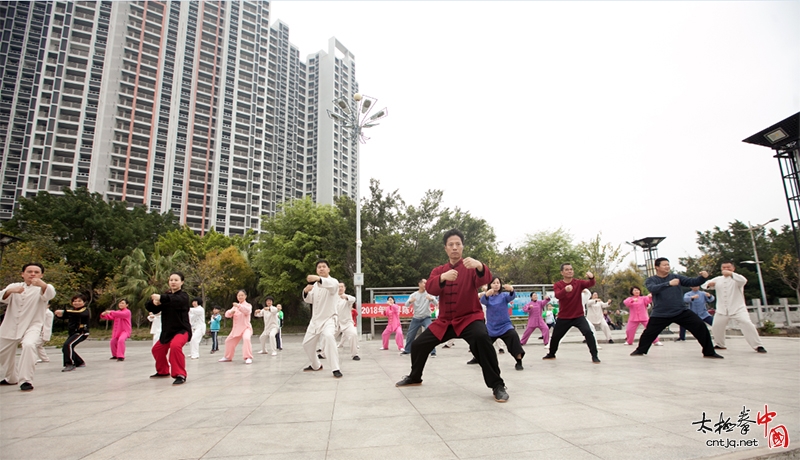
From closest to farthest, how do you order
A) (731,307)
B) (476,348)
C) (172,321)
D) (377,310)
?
(476,348) → (172,321) → (731,307) → (377,310)

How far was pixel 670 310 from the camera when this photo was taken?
765 centimetres

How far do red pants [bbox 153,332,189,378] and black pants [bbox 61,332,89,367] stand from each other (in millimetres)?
3358

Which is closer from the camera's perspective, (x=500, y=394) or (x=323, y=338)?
(x=500, y=394)

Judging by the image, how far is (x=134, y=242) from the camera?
1316 inches

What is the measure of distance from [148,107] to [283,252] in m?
46.6

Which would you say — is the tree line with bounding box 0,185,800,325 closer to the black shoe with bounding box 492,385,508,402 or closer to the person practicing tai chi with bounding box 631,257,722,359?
the person practicing tai chi with bounding box 631,257,722,359

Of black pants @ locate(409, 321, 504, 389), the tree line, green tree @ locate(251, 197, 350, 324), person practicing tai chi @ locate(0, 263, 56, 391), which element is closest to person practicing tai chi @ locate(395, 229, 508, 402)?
black pants @ locate(409, 321, 504, 389)

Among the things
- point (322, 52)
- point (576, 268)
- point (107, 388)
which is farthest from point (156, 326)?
point (322, 52)

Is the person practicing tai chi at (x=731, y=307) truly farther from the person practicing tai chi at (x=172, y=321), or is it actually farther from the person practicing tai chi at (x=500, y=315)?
the person practicing tai chi at (x=172, y=321)

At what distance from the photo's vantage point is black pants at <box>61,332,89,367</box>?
27.5 feet

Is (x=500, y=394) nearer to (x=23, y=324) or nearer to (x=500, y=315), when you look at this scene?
(x=500, y=315)

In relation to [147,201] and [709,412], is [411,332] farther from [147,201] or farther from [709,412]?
[147,201]

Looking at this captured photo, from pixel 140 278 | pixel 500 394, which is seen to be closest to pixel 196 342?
pixel 500 394

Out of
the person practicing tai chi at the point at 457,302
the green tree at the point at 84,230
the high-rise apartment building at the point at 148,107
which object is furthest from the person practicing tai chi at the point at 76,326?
the high-rise apartment building at the point at 148,107
